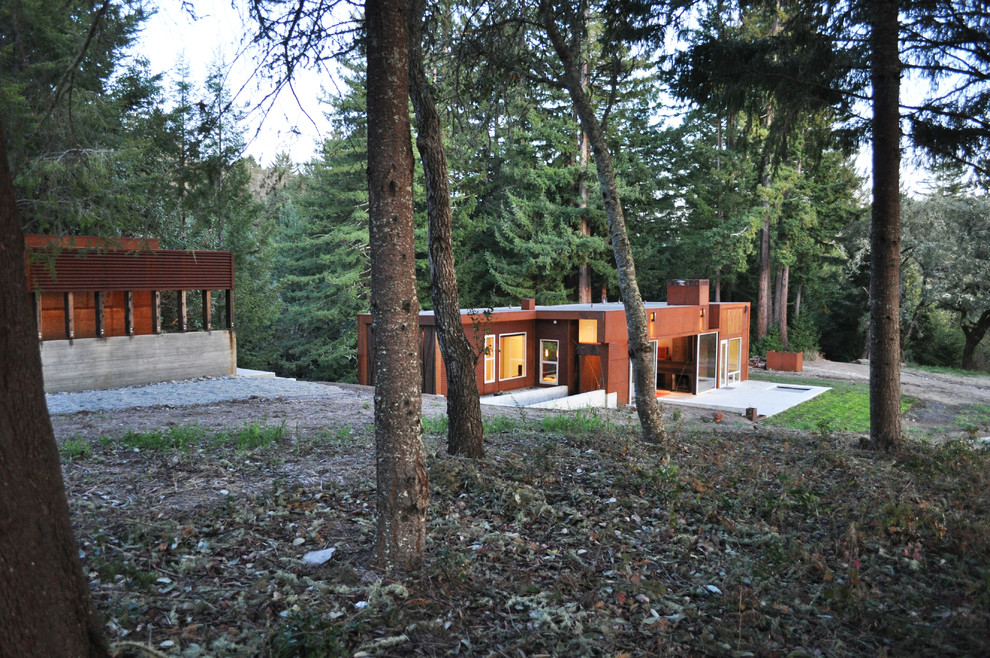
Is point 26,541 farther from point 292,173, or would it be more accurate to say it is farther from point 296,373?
point 296,373

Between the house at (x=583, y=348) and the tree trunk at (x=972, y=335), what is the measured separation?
15.0 metres

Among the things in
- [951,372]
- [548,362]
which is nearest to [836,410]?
[548,362]

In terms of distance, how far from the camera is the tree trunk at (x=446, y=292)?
5859 millimetres

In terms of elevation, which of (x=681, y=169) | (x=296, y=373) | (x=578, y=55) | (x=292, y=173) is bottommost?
(x=296, y=373)

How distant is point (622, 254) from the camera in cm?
709

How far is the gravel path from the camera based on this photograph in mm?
11102

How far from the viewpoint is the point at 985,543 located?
402cm

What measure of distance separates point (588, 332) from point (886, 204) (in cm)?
1187

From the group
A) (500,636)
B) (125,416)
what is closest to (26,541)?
(500,636)

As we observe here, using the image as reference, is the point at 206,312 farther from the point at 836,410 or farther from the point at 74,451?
the point at 836,410

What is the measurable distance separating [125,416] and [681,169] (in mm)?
27028

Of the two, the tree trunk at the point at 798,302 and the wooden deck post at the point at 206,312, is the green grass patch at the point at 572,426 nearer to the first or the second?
the wooden deck post at the point at 206,312

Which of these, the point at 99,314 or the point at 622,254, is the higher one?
the point at 622,254

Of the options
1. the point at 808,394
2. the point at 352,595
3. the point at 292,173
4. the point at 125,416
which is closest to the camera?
the point at 352,595
